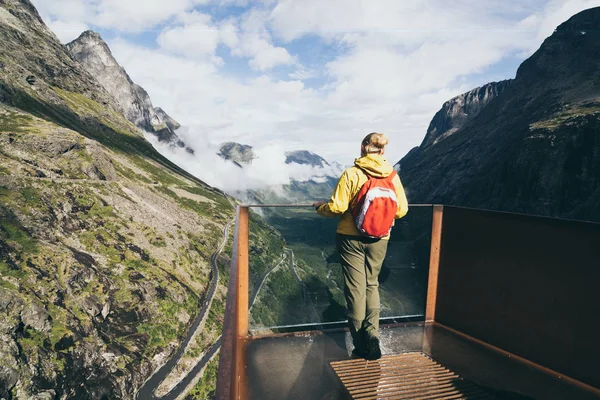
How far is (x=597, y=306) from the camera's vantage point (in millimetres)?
4684

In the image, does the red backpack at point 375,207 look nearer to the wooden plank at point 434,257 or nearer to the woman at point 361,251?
the woman at point 361,251

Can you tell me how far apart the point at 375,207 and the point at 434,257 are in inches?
110

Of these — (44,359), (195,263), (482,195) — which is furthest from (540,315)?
(482,195)

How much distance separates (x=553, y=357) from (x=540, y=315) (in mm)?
577

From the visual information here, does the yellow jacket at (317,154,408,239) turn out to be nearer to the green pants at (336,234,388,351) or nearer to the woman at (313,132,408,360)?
the woman at (313,132,408,360)

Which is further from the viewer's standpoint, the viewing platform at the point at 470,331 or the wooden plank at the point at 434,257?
the wooden plank at the point at 434,257

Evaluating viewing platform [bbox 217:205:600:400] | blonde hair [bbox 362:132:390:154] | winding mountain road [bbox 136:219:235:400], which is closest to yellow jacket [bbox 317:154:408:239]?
blonde hair [bbox 362:132:390:154]

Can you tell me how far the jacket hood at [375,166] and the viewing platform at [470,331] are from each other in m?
1.45

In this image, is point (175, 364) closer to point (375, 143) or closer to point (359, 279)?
point (359, 279)

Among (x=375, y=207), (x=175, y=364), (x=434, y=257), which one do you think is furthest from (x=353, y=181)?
(x=175, y=364)

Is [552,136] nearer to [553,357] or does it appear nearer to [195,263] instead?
[195,263]

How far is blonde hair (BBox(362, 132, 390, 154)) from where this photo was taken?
17.9ft

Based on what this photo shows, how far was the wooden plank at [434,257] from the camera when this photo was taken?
282 inches

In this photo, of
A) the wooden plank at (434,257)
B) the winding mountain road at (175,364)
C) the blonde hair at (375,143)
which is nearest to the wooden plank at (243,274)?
the blonde hair at (375,143)
